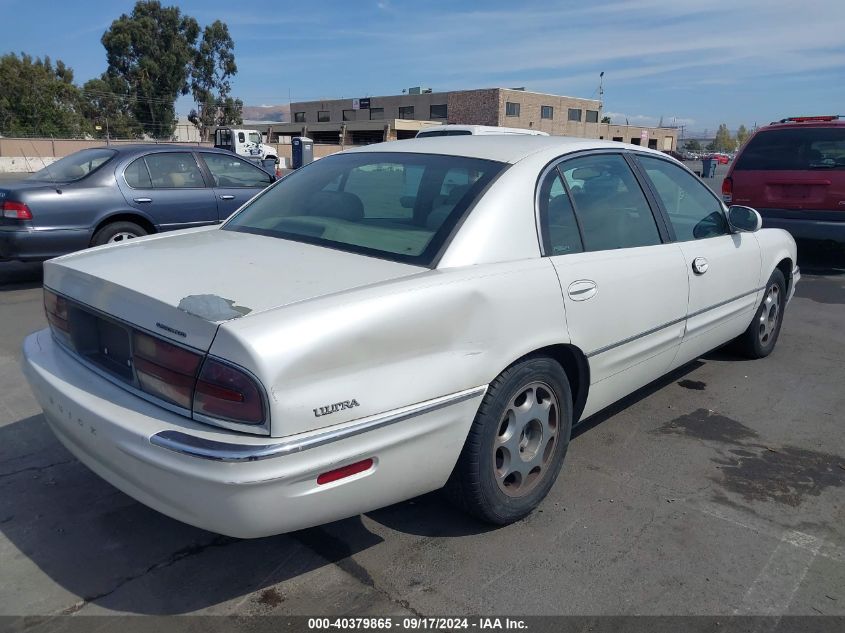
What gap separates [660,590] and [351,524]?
1.27 metres

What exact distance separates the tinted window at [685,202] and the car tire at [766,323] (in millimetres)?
910

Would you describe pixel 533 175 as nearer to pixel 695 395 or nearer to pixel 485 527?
pixel 485 527

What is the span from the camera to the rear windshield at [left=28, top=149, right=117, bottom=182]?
7.21 meters

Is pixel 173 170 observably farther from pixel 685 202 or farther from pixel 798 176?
pixel 798 176

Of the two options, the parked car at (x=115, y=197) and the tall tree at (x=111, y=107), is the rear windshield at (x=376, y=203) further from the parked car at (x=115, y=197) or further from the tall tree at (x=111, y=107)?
the tall tree at (x=111, y=107)

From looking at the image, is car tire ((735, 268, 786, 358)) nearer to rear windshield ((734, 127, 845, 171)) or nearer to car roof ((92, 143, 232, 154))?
rear windshield ((734, 127, 845, 171))

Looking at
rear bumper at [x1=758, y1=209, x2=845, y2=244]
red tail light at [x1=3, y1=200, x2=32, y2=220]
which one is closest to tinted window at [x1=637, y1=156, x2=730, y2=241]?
rear bumper at [x1=758, y1=209, x2=845, y2=244]

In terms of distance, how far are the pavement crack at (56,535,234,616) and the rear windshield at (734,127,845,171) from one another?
812cm

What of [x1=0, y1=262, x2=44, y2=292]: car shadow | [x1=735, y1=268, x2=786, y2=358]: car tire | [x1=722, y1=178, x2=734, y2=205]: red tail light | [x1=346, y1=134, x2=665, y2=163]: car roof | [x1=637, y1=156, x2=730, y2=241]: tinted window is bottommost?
[x1=0, y1=262, x2=44, y2=292]: car shadow

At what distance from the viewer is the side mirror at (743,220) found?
14.3 feet

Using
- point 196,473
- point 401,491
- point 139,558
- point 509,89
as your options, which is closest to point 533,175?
point 401,491

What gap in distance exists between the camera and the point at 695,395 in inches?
177

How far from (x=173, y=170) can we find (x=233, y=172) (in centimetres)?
82

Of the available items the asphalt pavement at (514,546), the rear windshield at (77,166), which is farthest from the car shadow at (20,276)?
the asphalt pavement at (514,546)
